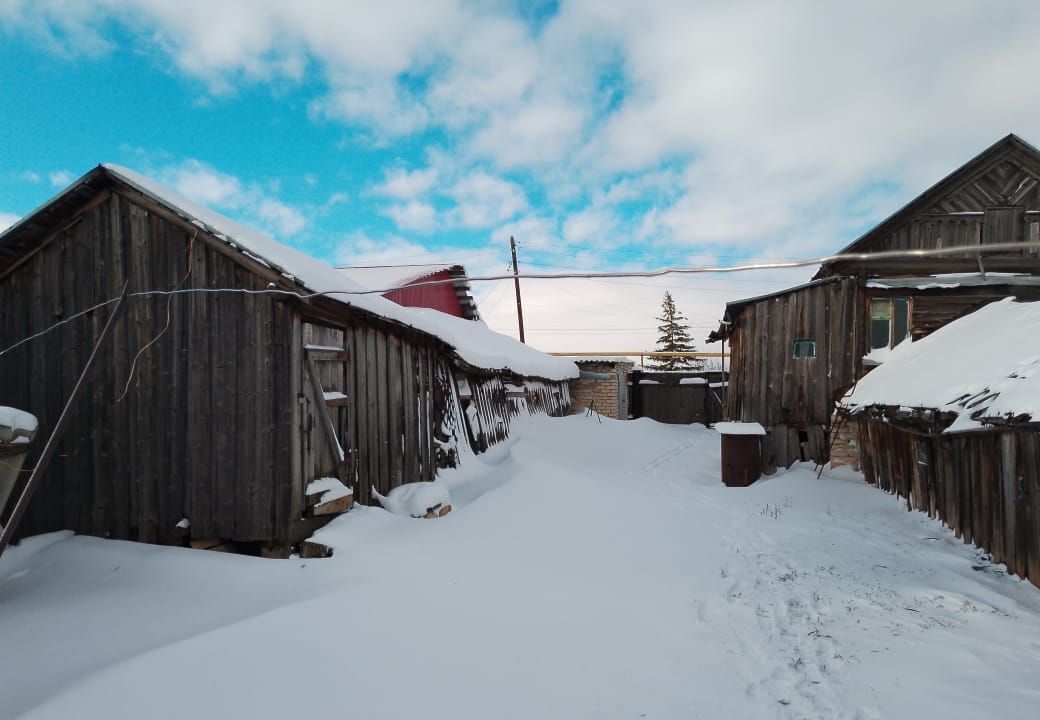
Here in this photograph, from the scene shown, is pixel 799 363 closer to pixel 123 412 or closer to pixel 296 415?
pixel 296 415

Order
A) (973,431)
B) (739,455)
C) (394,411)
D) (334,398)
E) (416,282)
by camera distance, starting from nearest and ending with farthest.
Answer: (973,431) < (334,398) < (394,411) < (739,455) < (416,282)

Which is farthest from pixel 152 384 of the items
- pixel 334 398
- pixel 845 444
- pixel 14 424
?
pixel 845 444

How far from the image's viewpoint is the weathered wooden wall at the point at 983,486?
A: 539 cm

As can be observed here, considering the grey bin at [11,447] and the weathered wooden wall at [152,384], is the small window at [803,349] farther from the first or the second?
the grey bin at [11,447]

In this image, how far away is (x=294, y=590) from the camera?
512 centimetres

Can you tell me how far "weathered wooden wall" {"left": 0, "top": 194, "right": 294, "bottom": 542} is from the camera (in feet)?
20.1

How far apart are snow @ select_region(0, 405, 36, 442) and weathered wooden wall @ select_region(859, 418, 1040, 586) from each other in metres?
10.1

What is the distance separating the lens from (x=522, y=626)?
4.73m

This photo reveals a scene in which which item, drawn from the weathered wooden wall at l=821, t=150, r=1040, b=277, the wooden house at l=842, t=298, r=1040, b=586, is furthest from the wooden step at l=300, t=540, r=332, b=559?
the weathered wooden wall at l=821, t=150, r=1040, b=277

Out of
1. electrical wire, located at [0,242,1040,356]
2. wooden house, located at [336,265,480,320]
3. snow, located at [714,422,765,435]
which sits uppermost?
wooden house, located at [336,265,480,320]

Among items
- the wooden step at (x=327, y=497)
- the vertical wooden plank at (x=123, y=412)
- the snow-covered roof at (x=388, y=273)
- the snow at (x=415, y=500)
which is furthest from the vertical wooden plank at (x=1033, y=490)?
the snow-covered roof at (x=388, y=273)

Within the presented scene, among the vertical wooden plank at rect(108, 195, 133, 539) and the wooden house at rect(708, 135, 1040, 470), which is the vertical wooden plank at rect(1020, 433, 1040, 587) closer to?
the wooden house at rect(708, 135, 1040, 470)

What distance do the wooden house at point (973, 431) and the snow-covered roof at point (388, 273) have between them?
44.3 ft

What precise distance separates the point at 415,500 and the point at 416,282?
1043 centimetres
